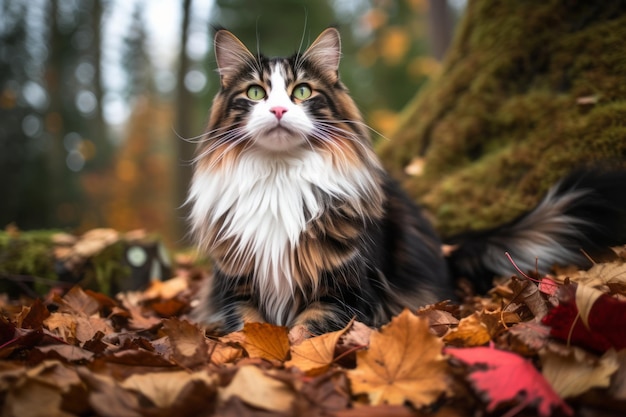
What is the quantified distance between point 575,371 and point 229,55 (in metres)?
1.92

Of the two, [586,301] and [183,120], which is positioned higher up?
[183,120]

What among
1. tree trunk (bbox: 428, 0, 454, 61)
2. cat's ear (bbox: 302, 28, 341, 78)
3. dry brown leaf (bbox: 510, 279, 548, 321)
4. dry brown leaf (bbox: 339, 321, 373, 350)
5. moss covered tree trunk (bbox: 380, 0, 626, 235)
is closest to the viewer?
dry brown leaf (bbox: 339, 321, 373, 350)

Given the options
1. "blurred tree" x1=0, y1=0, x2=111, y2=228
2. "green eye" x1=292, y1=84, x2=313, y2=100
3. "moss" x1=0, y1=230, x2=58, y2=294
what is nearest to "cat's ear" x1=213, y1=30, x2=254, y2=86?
"green eye" x1=292, y1=84, x2=313, y2=100

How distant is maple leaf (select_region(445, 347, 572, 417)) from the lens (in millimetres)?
1096

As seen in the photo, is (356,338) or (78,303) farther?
(78,303)

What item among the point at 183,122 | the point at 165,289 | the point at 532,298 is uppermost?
the point at 183,122

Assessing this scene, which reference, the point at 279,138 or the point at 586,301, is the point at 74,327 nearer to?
the point at 279,138

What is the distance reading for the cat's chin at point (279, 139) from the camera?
2.01 meters

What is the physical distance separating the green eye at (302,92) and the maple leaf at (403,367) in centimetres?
117

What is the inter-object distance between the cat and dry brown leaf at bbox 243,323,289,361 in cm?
33

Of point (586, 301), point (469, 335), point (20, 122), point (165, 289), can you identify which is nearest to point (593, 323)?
point (586, 301)

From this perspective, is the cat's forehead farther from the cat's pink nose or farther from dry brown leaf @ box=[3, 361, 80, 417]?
dry brown leaf @ box=[3, 361, 80, 417]

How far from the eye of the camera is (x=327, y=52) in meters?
2.32

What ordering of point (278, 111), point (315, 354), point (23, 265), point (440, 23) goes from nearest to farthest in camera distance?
1. point (315, 354)
2. point (278, 111)
3. point (23, 265)
4. point (440, 23)
